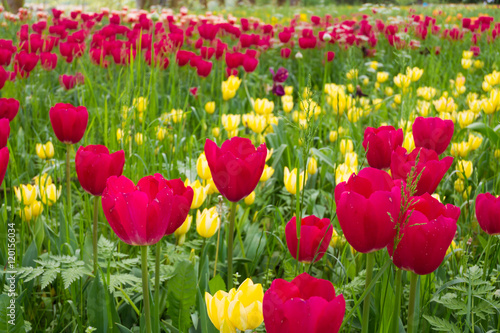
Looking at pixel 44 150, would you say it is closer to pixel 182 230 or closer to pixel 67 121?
pixel 67 121

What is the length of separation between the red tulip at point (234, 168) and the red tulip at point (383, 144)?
349 mm

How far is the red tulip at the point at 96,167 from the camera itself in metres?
1.14

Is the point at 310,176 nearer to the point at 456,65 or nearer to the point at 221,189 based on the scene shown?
the point at 221,189

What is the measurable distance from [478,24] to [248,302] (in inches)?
238

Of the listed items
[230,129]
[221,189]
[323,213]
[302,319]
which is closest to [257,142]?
[230,129]

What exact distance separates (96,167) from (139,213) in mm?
339

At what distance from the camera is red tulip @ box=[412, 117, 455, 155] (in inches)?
55.9

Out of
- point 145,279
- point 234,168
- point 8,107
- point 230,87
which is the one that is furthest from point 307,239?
point 230,87

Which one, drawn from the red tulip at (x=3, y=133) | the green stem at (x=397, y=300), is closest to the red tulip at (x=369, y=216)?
the green stem at (x=397, y=300)

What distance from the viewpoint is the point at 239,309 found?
0.78 meters

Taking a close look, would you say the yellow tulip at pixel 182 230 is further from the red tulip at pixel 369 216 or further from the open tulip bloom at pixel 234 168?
the red tulip at pixel 369 216

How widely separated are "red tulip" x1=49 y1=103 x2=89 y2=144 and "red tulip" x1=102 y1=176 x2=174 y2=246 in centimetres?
72

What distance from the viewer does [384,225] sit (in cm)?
78

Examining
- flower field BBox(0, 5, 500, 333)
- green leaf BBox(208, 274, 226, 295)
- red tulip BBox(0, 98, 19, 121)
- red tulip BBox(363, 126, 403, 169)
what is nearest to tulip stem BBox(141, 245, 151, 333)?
flower field BBox(0, 5, 500, 333)
